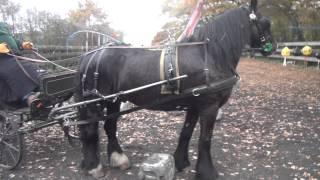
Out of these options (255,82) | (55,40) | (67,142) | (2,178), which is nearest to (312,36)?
(255,82)

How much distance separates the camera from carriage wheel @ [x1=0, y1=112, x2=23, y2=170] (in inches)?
218

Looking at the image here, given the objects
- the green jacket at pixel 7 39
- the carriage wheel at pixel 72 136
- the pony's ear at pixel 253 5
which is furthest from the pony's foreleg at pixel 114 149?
the pony's ear at pixel 253 5

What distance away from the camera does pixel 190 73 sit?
4.80 meters

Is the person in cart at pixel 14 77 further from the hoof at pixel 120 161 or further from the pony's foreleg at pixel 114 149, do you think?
the hoof at pixel 120 161

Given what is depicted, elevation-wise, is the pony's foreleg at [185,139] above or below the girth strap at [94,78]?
below

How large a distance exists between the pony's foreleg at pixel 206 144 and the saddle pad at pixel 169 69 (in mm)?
422

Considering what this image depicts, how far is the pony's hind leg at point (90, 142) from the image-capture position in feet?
17.6

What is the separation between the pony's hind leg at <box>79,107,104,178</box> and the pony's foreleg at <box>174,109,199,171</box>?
3.30 ft

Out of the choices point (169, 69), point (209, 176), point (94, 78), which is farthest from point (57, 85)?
point (209, 176)

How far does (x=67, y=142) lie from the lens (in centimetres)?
689

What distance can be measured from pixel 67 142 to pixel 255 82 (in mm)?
8624

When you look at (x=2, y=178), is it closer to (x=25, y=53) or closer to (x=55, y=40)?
(x=25, y=53)

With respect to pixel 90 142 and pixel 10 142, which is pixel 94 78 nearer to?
pixel 90 142

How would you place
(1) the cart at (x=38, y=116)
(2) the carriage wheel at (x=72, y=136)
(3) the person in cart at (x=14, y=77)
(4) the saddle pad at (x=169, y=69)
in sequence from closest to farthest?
(4) the saddle pad at (x=169, y=69) → (1) the cart at (x=38, y=116) → (3) the person in cart at (x=14, y=77) → (2) the carriage wheel at (x=72, y=136)
